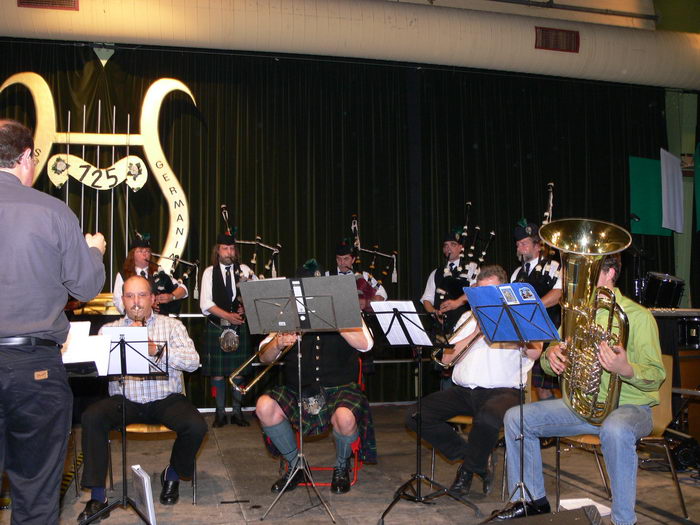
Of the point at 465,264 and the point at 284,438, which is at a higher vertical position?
the point at 465,264

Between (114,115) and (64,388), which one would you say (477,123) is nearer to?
(114,115)

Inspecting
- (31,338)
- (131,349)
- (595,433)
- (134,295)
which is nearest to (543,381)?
(595,433)

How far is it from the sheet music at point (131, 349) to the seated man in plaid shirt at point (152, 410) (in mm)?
64

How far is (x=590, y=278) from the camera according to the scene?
11.5 feet

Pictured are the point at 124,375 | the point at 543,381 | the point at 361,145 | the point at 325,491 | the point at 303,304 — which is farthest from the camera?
the point at 361,145

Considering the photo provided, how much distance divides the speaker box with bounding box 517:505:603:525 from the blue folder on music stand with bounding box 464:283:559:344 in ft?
3.33

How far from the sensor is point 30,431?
251 centimetres

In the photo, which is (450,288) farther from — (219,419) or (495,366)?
(495,366)

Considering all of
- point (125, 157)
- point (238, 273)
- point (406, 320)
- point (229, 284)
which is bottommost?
point (406, 320)

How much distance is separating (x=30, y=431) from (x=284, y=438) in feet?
6.81

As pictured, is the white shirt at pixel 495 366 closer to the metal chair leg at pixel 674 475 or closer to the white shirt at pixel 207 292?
the metal chair leg at pixel 674 475

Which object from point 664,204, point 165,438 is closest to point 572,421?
point 165,438

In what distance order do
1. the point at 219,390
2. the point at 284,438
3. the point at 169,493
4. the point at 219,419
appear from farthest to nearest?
1. the point at 219,390
2. the point at 219,419
3. the point at 284,438
4. the point at 169,493

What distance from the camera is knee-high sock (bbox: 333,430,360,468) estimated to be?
4.42 meters
